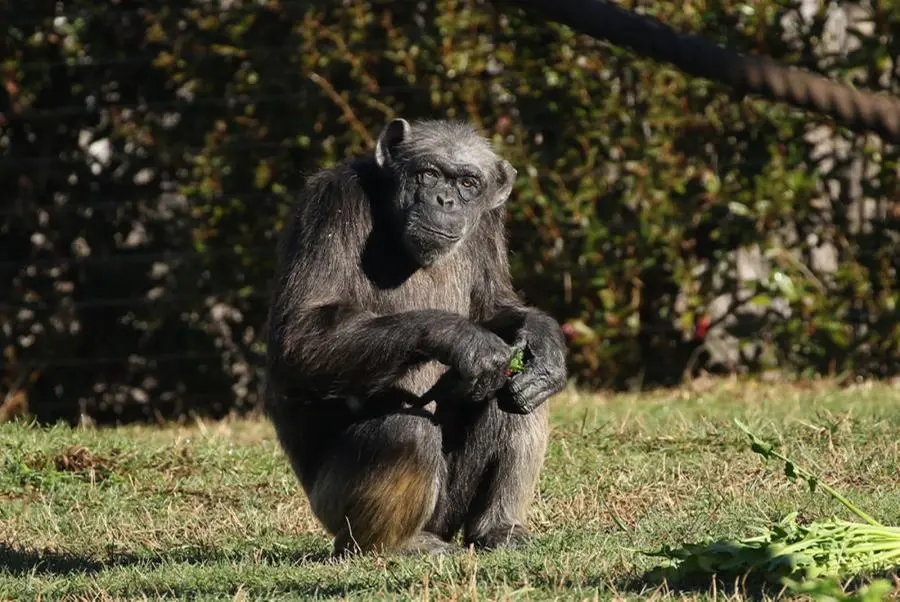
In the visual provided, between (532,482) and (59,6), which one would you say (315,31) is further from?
(532,482)

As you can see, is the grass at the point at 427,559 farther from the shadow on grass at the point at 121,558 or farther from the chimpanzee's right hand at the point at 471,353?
the chimpanzee's right hand at the point at 471,353

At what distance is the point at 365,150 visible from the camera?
11.1 metres

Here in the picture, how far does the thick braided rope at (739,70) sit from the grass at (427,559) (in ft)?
5.72

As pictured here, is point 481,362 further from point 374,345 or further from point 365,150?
point 365,150

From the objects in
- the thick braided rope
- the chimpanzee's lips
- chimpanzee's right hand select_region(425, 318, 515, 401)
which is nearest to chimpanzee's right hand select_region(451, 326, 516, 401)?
chimpanzee's right hand select_region(425, 318, 515, 401)

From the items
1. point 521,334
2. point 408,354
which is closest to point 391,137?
point 521,334

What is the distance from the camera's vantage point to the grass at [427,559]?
5.63m

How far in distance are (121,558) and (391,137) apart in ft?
6.94

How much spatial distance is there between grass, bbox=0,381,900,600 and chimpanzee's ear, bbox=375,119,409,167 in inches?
65.8

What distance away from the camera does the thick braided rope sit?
388cm

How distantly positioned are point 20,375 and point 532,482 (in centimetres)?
574

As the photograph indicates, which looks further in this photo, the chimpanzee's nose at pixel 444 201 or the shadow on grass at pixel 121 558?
the chimpanzee's nose at pixel 444 201

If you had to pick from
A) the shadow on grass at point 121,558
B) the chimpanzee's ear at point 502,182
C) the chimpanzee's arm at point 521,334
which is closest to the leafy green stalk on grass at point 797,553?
the chimpanzee's arm at point 521,334

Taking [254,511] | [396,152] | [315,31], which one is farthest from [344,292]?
[315,31]
